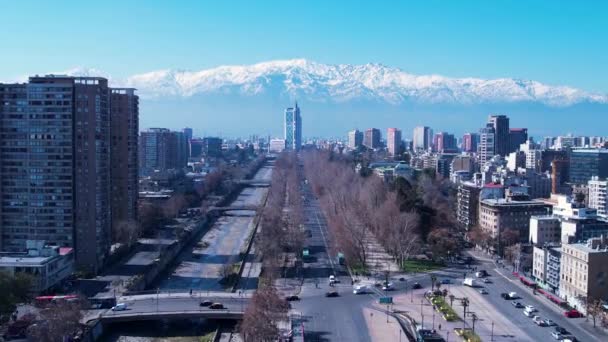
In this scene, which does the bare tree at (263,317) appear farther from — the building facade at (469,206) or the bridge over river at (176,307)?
the building facade at (469,206)

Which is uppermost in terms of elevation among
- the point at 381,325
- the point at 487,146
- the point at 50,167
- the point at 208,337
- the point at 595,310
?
the point at 487,146

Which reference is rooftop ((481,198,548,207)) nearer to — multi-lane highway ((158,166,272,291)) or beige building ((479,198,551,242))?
beige building ((479,198,551,242))

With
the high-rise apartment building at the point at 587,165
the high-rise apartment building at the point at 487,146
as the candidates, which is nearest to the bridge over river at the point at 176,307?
the high-rise apartment building at the point at 587,165

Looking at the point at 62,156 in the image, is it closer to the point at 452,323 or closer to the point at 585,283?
the point at 452,323

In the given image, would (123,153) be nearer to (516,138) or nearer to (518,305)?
(518,305)

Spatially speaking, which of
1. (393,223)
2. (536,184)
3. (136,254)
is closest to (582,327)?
(393,223)

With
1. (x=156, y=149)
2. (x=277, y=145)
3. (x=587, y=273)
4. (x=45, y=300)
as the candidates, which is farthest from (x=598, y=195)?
(x=277, y=145)
